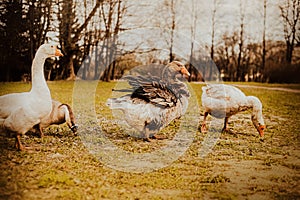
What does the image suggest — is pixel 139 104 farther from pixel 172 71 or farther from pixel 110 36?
pixel 110 36

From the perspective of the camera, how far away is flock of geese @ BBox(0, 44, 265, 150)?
205 cm

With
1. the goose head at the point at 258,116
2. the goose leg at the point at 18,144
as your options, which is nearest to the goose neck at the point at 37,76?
the goose leg at the point at 18,144

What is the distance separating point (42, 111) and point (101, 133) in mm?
856

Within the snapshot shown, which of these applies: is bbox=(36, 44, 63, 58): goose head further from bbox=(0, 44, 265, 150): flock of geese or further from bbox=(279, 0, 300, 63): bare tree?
bbox=(279, 0, 300, 63): bare tree

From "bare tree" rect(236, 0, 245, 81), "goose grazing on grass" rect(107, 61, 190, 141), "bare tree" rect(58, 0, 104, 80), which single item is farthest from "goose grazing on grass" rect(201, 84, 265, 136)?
"bare tree" rect(236, 0, 245, 81)

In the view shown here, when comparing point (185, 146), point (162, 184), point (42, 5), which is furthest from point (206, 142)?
point (42, 5)

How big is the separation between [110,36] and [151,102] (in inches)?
45.6

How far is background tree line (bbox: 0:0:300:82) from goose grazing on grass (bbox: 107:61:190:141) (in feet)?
2.33

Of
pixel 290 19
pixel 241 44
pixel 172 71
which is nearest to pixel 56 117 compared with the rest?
pixel 172 71

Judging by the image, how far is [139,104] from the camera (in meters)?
2.58

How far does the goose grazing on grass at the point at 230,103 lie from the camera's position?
3000 millimetres

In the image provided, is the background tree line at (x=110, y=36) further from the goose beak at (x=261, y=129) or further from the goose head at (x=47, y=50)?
the goose beak at (x=261, y=129)

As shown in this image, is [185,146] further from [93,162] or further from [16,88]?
[16,88]

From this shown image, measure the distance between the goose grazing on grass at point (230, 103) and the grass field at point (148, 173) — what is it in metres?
0.18
